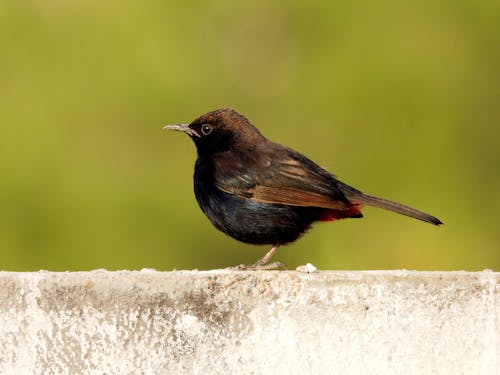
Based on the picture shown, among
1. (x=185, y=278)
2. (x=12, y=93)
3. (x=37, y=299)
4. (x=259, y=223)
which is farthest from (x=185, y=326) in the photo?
(x=12, y=93)

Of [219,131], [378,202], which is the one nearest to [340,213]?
[378,202]

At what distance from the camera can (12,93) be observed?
6.22m

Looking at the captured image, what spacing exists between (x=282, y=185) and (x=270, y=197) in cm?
7

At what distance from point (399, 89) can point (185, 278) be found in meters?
3.74

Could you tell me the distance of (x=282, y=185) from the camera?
463 cm

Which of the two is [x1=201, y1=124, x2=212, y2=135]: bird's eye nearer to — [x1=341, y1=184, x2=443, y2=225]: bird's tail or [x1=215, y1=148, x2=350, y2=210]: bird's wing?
[x1=215, y1=148, x2=350, y2=210]: bird's wing

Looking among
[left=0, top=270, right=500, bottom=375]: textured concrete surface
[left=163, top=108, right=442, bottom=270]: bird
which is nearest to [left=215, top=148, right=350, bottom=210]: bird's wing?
[left=163, top=108, right=442, bottom=270]: bird

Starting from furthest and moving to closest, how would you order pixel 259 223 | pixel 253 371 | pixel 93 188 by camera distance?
pixel 93 188 → pixel 259 223 → pixel 253 371

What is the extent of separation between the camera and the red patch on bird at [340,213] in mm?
4629

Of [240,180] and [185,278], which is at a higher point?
[240,180]

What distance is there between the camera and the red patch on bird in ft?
15.2

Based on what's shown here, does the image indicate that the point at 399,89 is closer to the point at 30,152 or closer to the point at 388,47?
the point at 388,47

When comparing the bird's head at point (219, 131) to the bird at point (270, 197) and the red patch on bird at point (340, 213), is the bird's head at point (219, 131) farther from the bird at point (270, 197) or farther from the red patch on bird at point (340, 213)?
the red patch on bird at point (340, 213)

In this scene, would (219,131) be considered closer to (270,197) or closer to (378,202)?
(270,197)
